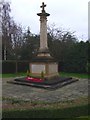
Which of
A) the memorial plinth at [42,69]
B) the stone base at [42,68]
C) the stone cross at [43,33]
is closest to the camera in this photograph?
the memorial plinth at [42,69]

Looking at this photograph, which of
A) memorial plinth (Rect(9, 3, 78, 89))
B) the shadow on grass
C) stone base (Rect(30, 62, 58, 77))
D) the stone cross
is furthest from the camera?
the stone cross

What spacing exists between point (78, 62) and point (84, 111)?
74.9 ft

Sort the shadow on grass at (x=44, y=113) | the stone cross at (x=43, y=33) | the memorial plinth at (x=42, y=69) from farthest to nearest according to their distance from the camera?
the stone cross at (x=43, y=33)
the memorial plinth at (x=42, y=69)
the shadow on grass at (x=44, y=113)

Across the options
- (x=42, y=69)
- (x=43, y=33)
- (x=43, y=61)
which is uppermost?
(x=43, y=33)

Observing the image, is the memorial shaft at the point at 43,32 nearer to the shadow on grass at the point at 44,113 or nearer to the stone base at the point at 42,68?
the stone base at the point at 42,68

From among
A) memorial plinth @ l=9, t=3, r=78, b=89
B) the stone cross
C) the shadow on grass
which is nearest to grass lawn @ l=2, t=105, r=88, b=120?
the shadow on grass

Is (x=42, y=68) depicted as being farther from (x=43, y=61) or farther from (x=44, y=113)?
(x=44, y=113)

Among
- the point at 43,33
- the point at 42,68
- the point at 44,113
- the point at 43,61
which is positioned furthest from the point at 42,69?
the point at 44,113

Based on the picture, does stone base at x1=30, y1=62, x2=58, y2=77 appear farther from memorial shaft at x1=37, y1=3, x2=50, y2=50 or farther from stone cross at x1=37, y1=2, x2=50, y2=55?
memorial shaft at x1=37, y1=3, x2=50, y2=50

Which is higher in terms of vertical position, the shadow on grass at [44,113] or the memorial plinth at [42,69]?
the memorial plinth at [42,69]

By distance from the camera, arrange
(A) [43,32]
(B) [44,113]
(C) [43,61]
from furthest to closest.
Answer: (A) [43,32]
(C) [43,61]
(B) [44,113]

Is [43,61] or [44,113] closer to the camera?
[44,113]

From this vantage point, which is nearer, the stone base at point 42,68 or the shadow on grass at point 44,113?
the shadow on grass at point 44,113

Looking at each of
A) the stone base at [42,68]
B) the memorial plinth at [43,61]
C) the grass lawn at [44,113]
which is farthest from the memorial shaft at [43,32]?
the grass lawn at [44,113]
